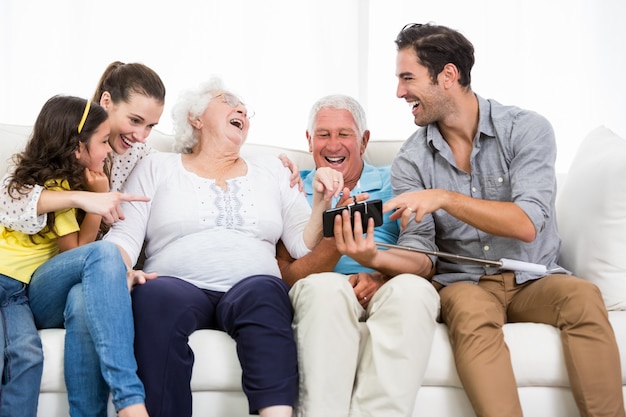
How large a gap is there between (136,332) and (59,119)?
0.60 metres

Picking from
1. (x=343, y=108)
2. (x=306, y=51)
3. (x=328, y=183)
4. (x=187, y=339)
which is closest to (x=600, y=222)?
(x=328, y=183)

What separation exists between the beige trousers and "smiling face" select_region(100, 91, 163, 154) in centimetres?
73

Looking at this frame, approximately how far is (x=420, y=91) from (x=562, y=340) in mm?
785

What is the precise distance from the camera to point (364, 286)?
2.05 metres

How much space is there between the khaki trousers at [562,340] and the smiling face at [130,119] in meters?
0.99

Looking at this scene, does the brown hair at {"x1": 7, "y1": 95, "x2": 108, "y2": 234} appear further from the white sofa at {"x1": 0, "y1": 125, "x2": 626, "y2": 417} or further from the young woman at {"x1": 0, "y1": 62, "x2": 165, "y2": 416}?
the white sofa at {"x1": 0, "y1": 125, "x2": 626, "y2": 417}

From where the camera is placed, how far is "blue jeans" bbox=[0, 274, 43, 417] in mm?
1672

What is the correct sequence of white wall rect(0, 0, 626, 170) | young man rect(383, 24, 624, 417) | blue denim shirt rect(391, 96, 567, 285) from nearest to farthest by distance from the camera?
1. young man rect(383, 24, 624, 417)
2. blue denim shirt rect(391, 96, 567, 285)
3. white wall rect(0, 0, 626, 170)

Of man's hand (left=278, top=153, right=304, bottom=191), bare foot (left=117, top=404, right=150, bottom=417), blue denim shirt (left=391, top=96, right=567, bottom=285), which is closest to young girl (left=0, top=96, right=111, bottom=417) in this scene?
bare foot (left=117, top=404, right=150, bottom=417)

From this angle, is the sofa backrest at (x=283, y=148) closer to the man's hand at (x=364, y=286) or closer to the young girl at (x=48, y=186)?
the young girl at (x=48, y=186)

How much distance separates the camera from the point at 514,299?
1.99 m

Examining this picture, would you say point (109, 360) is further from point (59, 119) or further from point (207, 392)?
point (59, 119)

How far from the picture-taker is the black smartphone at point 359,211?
1.89m

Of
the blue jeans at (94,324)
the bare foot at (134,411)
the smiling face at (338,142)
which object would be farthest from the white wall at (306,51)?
the bare foot at (134,411)
